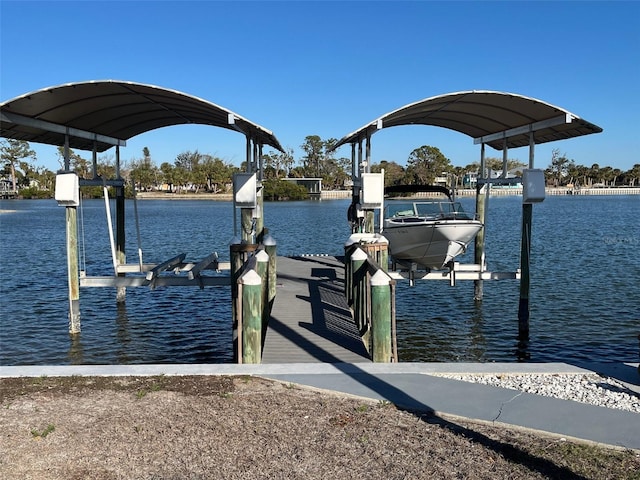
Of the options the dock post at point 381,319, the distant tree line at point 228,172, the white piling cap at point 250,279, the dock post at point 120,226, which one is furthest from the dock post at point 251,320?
the distant tree line at point 228,172

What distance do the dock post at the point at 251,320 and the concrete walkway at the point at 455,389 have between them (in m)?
0.68

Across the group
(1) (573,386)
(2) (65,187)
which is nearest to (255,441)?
(1) (573,386)

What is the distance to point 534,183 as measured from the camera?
1258cm

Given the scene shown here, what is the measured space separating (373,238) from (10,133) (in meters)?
7.91

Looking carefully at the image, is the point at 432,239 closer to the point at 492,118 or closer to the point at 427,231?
the point at 427,231

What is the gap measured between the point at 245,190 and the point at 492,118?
21.4 feet

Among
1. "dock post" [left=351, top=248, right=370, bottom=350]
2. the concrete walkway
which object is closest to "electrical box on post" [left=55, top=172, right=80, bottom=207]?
the concrete walkway

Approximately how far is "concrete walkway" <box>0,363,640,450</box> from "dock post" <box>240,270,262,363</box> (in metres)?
0.68

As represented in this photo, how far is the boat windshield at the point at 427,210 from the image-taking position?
49.5ft

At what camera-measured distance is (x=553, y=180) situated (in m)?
191

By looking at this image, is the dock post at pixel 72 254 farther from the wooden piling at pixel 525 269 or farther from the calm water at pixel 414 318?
the wooden piling at pixel 525 269

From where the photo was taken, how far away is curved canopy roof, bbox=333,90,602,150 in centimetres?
1201

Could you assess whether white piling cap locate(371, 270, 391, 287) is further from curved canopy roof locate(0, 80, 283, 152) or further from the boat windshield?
the boat windshield

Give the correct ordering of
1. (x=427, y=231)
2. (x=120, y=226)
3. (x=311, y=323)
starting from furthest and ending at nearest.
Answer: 1. (x=120, y=226)
2. (x=427, y=231)
3. (x=311, y=323)
